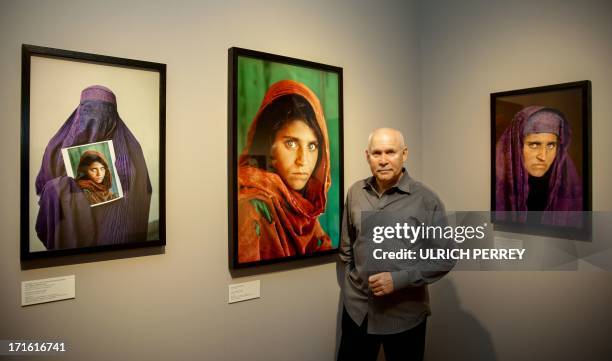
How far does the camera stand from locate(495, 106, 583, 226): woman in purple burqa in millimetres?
2350

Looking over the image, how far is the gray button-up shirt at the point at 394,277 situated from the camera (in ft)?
7.34

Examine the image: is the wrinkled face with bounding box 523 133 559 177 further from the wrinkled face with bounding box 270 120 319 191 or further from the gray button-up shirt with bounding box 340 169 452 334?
the wrinkled face with bounding box 270 120 319 191

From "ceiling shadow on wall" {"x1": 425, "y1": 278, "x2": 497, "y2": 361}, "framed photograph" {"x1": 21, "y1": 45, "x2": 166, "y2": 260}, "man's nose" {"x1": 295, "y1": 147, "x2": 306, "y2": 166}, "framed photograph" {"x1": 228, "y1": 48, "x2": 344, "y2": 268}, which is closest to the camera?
"framed photograph" {"x1": 21, "y1": 45, "x2": 166, "y2": 260}

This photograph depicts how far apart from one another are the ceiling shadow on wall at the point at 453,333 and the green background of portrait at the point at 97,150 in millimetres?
2319

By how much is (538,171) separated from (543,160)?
0.07 m

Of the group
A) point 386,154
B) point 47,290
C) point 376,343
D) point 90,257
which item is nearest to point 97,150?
point 90,257

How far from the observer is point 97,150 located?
1771 millimetres

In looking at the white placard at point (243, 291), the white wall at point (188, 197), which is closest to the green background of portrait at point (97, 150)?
the white wall at point (188, 197)

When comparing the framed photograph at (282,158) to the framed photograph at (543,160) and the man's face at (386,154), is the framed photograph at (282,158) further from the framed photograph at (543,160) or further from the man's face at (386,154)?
the framed photograph at (543,160)

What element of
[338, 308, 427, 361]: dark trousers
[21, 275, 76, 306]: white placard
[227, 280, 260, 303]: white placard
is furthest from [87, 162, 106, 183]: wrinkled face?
[338, 308, 427, 361]: dark trousers

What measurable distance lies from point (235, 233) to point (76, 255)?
0.71 meters

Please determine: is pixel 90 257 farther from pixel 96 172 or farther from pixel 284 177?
pixel 284 177

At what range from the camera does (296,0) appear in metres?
2.45

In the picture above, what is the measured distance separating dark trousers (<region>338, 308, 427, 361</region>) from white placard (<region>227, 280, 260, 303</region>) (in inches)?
22.0
